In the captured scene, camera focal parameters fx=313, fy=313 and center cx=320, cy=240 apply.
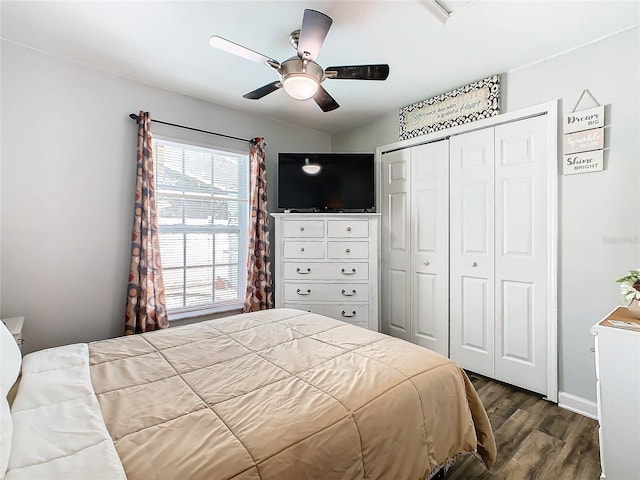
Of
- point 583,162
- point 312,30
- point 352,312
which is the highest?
point 312,30

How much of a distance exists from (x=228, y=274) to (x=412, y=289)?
6.52 feet

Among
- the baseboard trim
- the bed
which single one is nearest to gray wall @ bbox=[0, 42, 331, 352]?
the bed

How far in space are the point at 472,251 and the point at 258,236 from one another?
2.14 m

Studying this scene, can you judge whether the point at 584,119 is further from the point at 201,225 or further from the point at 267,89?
the point at 201,225

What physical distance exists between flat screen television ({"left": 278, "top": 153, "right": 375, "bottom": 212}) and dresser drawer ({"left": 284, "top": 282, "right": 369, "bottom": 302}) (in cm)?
87

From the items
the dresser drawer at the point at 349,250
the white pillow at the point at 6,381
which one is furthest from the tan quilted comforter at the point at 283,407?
the dresser drawer at the point at 349,250

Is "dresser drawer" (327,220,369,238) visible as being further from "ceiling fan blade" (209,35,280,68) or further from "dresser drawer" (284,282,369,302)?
"ceiling fan blade" (209,35,280,68)

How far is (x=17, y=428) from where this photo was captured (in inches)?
36.4

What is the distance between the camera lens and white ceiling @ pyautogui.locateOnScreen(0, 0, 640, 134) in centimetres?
183

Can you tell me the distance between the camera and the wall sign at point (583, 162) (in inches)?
84.4

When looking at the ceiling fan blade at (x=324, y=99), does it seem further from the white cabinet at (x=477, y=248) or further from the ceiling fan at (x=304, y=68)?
the white cabinet at (x=477, y=248)

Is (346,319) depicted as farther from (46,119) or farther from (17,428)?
(46,119)

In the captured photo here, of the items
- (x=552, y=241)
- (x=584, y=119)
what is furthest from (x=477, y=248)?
(x=584, y=119)

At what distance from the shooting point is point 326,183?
3.52m
